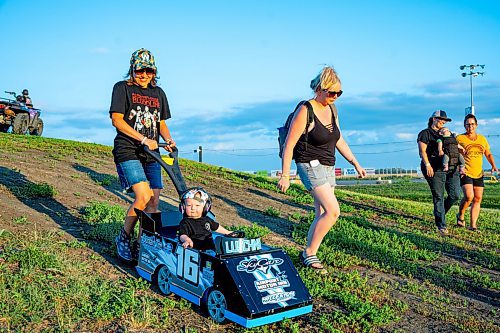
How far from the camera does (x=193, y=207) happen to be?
5258 mm

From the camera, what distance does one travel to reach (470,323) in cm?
478

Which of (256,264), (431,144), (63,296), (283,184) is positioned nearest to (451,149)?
(431,144)

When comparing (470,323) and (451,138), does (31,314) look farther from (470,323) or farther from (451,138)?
(451,138)

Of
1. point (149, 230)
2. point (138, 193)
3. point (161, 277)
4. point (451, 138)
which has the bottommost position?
point (161, 277)

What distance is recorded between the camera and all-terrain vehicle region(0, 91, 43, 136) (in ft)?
87.2

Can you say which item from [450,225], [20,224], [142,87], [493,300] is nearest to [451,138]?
[450,225]

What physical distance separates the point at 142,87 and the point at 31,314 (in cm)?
259

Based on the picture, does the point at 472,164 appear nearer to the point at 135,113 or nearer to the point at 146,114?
the point at 146,114

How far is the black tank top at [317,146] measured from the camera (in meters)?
5.91

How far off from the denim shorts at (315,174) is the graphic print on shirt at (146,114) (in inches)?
66.4

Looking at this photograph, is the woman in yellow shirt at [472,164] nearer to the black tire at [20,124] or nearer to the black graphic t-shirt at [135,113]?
the black graphic t-shirt at [135,113]

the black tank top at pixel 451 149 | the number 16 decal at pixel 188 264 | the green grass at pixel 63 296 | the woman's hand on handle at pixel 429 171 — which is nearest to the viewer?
the green grass at pixel 63 296

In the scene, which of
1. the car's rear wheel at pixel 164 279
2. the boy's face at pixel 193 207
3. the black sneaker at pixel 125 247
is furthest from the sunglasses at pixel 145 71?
the car's rear wheel at pixel 164 279

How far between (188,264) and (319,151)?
207cm
